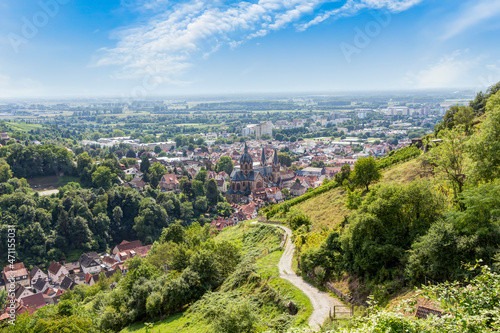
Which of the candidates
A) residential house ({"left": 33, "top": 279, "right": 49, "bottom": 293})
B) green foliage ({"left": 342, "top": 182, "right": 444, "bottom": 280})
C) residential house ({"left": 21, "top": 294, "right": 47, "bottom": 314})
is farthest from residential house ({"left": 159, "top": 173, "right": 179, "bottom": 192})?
green foliage ({"left": 342, "top": 182, "right": 444, "bottom": 280})

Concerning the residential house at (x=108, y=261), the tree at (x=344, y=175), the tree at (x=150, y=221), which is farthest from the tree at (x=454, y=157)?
the tree at (x=150, y=221)

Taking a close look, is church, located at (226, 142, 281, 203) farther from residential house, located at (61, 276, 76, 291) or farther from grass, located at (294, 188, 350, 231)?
residential house, located at (61, 276, 76, 291)

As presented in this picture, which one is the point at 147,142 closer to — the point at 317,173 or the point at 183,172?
the point at 183,172

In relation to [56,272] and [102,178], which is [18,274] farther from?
[102,178]

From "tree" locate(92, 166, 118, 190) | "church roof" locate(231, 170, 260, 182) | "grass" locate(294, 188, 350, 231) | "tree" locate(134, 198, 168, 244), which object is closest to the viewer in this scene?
"grass" locate(294, 188, 350, 231)

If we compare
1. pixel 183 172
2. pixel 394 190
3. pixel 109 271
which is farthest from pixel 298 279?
pixel 183 172

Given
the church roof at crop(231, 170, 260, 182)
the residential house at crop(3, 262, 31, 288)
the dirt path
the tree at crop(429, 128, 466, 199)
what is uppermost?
the tree at crop(429, 128, 466, 199)
